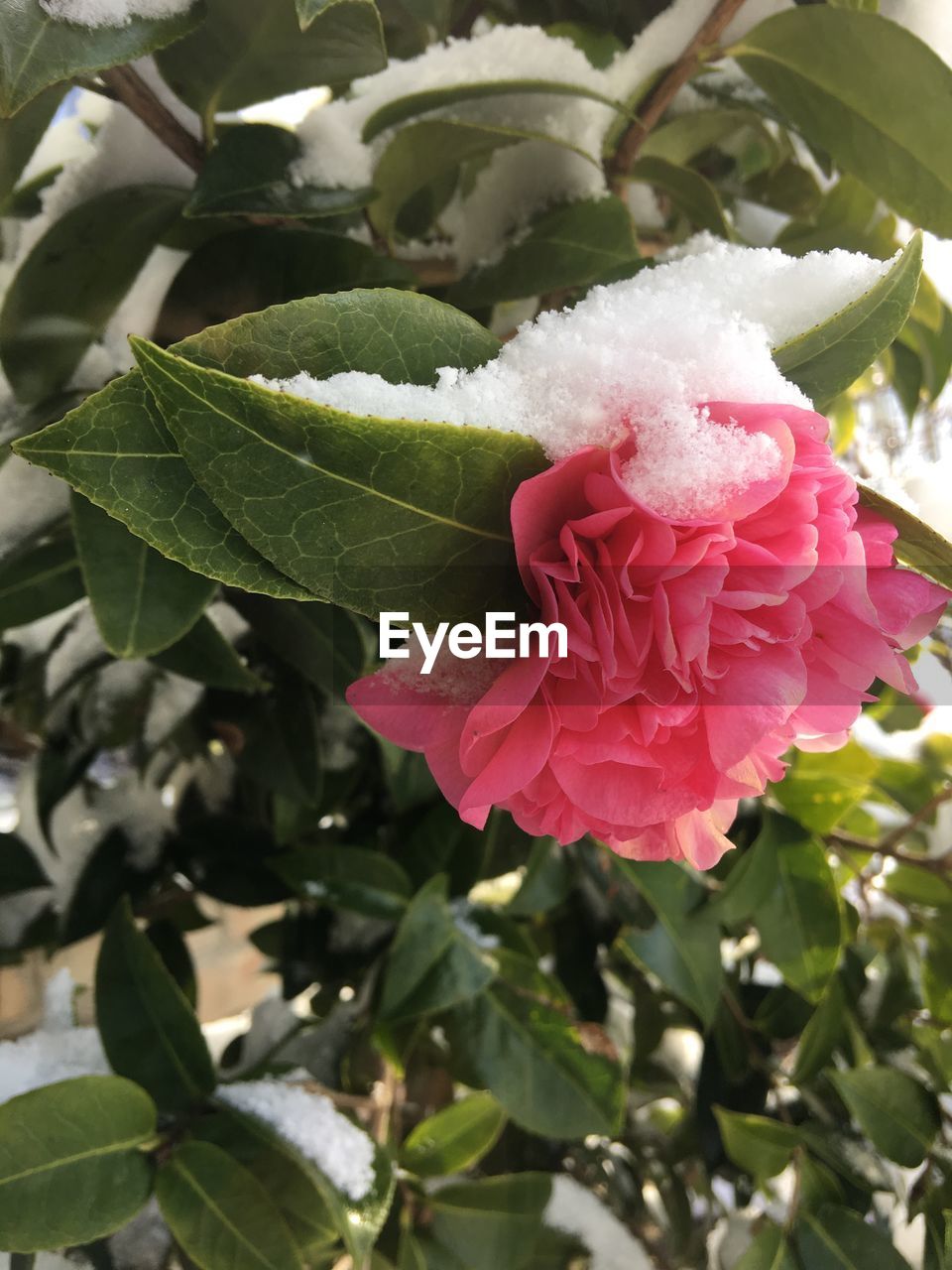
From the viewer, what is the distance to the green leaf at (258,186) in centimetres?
35

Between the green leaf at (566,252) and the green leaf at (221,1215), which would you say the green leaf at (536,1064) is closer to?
the green leaf at (221,1215)

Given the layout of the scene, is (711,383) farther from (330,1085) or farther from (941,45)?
(330,1085)

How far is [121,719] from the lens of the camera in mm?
597

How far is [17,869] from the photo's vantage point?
0.58 metres

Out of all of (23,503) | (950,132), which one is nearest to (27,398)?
(23,503)

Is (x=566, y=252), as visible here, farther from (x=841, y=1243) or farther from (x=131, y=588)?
(x=841, y=1243)

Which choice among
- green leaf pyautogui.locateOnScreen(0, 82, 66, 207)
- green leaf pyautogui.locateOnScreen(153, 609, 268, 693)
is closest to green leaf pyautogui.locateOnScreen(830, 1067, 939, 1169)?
green leaf pyautogui.locateOnScreen(153, 609, 268, 693)

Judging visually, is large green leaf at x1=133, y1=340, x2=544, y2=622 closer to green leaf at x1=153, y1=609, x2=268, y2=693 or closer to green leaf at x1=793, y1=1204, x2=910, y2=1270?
green leaf at x1=153, y1=609, x2=268, y2=693

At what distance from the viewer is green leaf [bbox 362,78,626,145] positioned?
1.18 ft

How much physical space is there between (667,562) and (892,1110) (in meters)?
0.43

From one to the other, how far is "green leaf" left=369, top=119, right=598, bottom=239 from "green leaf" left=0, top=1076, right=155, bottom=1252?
0.40 metres

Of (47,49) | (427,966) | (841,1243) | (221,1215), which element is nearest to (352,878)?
(427,966)

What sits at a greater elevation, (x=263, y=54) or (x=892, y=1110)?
(x=263, y=54)

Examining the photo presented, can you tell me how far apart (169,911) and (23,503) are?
384 mm
